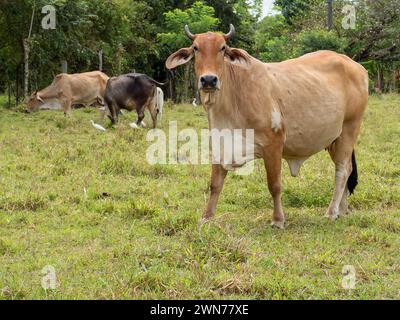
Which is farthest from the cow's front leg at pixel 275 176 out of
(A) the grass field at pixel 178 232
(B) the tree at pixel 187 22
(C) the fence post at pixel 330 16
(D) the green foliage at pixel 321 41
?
(C) the fence post at pixel 330 16

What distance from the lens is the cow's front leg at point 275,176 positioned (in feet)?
18.7

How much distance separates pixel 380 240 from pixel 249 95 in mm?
1756

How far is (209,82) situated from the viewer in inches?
204

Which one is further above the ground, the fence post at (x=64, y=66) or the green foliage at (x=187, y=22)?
the green foliage at (x=187, y=22)

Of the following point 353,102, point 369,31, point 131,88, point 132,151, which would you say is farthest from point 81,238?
point 369,31

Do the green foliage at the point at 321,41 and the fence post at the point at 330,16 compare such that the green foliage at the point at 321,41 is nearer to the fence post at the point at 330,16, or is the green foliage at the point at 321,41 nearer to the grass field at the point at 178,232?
the fence post at the point at 330,16

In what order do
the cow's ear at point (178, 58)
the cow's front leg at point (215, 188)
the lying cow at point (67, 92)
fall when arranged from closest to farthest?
the cow's ear at point (178, 58) → the cow's front leg at point (215, 188) → the lying cow at point (67, 92)

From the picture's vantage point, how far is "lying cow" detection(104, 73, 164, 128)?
45.9 feet

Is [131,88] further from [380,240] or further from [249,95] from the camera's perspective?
[380,240]

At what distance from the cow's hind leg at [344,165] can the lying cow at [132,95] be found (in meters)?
7.92

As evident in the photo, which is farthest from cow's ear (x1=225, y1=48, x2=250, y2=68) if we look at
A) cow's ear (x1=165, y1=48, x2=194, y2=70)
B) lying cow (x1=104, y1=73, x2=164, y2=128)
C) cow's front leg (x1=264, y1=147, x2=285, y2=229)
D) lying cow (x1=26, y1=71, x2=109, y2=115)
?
lying cow (x1=26, y1=71, x2=109, y2=115)

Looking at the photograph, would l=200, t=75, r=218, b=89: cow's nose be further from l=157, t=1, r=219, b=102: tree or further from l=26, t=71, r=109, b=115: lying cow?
l=157, t=1, r=219, b=102: tree

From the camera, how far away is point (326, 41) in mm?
24828

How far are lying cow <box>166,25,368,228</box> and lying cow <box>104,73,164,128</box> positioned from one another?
301 inches
